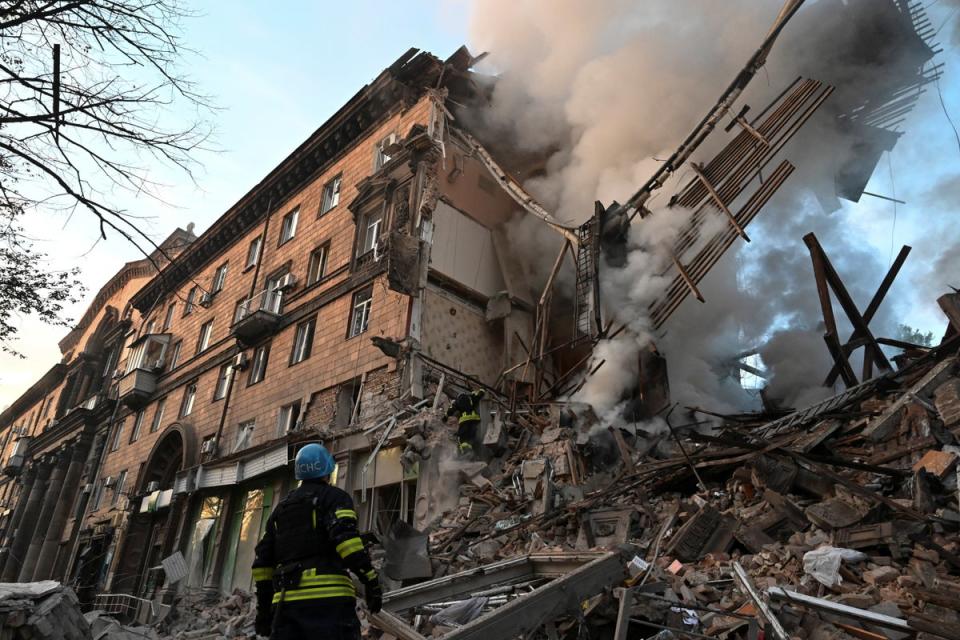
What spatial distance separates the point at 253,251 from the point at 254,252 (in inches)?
3.8

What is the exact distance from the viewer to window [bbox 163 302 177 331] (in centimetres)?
2666

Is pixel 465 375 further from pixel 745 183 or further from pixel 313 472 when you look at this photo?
pixel 313 472

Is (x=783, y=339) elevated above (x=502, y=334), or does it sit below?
below

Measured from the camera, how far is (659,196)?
13.6m

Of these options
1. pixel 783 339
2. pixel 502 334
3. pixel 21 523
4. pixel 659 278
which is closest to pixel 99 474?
pixel 21 523

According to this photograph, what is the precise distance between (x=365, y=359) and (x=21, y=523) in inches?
1046

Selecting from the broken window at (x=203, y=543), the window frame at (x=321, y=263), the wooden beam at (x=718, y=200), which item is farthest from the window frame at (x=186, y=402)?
the wooden beam at (x=718, y=200)

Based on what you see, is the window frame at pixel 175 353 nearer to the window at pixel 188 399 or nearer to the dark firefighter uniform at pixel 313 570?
the window at pixel 188 399

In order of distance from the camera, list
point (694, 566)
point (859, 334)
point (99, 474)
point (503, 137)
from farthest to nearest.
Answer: point (99, 474) < point (503, 137) < point (859, 334) < point (694, 566)

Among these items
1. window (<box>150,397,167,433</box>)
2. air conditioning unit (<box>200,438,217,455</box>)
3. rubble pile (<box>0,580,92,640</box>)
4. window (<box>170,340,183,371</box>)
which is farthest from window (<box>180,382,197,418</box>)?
rubble pile (<box>0,580,92,640</box>)

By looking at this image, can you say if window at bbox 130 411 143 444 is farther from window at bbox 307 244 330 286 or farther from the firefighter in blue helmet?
the firefighter in blue helmet

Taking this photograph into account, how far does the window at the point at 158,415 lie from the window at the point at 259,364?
7.00m

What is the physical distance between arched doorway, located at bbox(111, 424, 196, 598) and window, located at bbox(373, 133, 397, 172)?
1070cm

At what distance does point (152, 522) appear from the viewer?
2020 centimetres
